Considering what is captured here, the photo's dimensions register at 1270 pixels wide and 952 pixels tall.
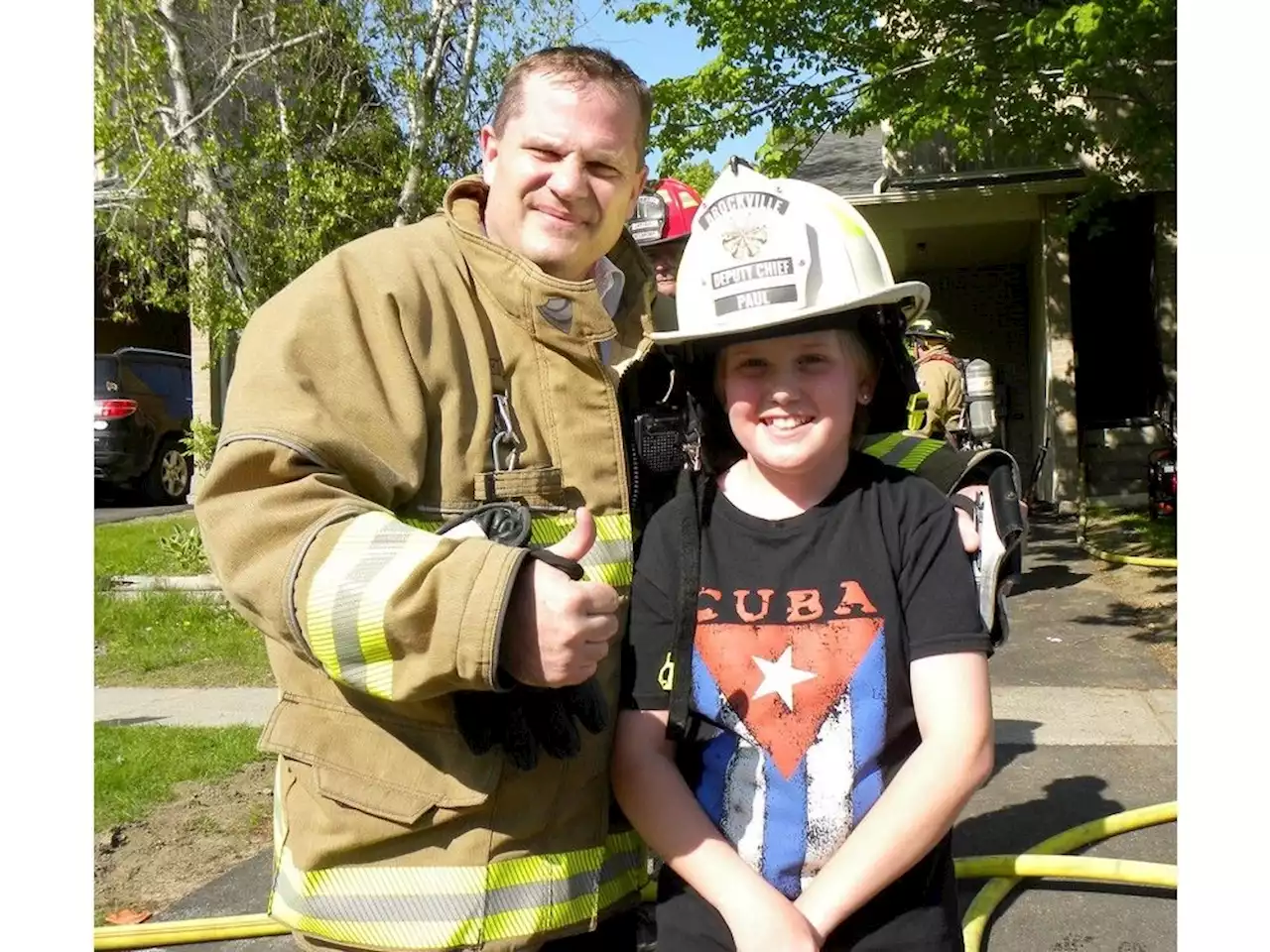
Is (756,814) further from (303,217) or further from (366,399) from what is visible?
(303,217)

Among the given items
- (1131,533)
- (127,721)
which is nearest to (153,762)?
(127,721)

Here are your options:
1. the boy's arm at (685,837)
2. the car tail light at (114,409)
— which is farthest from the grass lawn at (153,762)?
the car tail light at (114,409)

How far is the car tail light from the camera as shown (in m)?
13.8

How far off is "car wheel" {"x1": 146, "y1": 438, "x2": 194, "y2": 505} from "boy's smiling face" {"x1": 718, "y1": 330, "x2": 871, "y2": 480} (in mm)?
14204

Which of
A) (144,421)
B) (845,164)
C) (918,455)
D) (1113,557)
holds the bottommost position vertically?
(1113,557)

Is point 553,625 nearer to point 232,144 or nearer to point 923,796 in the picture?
point 923,796

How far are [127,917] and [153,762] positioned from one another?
1463 mm

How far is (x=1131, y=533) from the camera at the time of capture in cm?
1141

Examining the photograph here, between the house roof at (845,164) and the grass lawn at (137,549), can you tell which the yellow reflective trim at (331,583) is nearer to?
the grass lawn at (137,549)

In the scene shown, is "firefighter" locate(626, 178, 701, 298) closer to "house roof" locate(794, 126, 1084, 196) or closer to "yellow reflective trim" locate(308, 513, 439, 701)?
"yellow reflective trim" locate(308, 513, 439, 701)

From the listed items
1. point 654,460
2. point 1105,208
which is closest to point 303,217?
point 654,460

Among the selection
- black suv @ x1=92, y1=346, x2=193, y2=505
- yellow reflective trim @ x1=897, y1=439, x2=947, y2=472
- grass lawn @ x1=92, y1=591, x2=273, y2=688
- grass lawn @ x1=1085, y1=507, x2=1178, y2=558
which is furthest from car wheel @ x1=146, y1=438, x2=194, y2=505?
yellow reflective trim @ x1=897, y1=439, x2=947, y2=472

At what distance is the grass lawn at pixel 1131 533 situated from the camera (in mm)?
10250

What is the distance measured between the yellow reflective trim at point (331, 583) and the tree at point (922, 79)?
18.7 ft
